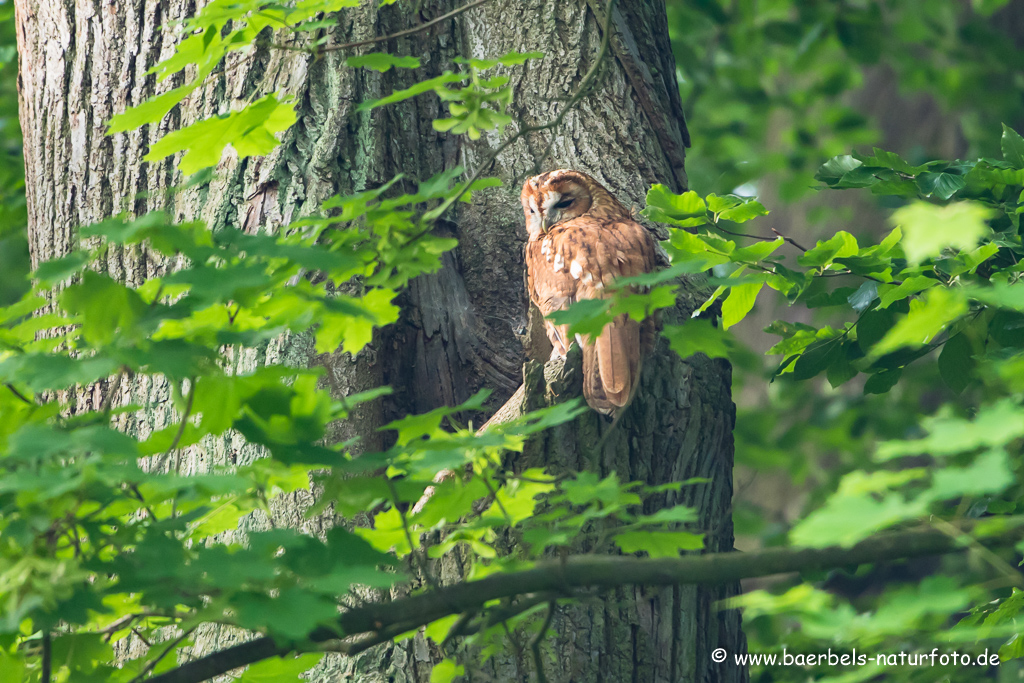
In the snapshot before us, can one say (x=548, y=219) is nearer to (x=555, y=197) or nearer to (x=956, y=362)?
(x=555, y=197)


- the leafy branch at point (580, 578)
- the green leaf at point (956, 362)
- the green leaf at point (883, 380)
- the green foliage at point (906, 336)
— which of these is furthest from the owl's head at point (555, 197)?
the leafy branch at point (580, 578)

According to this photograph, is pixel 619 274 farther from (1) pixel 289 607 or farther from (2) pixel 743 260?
(1) pixel 289 607

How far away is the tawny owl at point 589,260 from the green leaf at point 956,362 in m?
0.73

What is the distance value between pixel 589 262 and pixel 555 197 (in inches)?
12.6

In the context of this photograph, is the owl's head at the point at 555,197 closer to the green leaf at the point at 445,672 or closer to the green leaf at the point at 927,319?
the green leaf at the point at 445,672

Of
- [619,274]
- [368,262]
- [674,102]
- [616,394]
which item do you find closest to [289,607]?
[368,262]

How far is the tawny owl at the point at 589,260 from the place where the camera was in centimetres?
216

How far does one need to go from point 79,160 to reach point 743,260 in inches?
77.8

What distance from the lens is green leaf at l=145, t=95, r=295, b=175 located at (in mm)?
1646

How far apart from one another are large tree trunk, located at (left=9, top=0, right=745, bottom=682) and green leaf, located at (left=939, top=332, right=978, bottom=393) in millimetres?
582

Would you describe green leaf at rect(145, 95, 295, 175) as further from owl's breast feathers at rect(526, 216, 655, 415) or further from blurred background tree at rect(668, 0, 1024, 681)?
blurred background tree at rect(668, 0, 1024, 681)

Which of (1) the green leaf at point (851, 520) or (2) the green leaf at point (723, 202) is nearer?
(1) the green leaf at point (851, 520)

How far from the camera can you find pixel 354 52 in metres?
2.50

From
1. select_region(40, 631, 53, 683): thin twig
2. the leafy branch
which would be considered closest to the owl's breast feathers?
the leafy branch
